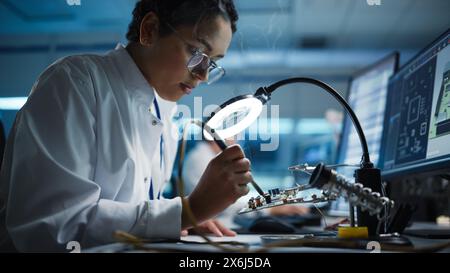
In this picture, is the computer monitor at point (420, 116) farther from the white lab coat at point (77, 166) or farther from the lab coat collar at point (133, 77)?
the lab coat collar at point (133, 77)

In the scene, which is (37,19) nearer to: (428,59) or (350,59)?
(428,59)

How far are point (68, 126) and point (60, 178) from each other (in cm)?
12

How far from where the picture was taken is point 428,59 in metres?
1.15

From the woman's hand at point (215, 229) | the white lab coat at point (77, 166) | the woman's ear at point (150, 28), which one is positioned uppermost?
the woman's ear at point (150, 28)

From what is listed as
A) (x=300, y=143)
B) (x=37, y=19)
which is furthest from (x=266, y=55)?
(x=37, y=19)

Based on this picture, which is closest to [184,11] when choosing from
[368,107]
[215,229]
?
[215,229]

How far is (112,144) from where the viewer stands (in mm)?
1041

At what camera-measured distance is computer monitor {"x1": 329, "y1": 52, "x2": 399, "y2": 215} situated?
1516 mm

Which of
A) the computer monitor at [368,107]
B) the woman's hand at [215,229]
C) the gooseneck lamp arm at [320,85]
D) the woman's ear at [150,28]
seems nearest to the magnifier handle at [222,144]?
the gooseneck lamp arm at [320,85]

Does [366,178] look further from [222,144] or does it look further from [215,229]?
[215,229]

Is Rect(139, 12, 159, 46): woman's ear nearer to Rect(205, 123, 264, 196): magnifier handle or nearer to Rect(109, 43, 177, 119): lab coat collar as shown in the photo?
Rect(109, 43, 177, 119): lab coat collar

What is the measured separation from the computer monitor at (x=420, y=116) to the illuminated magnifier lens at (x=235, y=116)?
0.47 meters

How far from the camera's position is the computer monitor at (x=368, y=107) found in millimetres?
1516

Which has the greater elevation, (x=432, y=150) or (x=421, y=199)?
(x=432, y=150)
